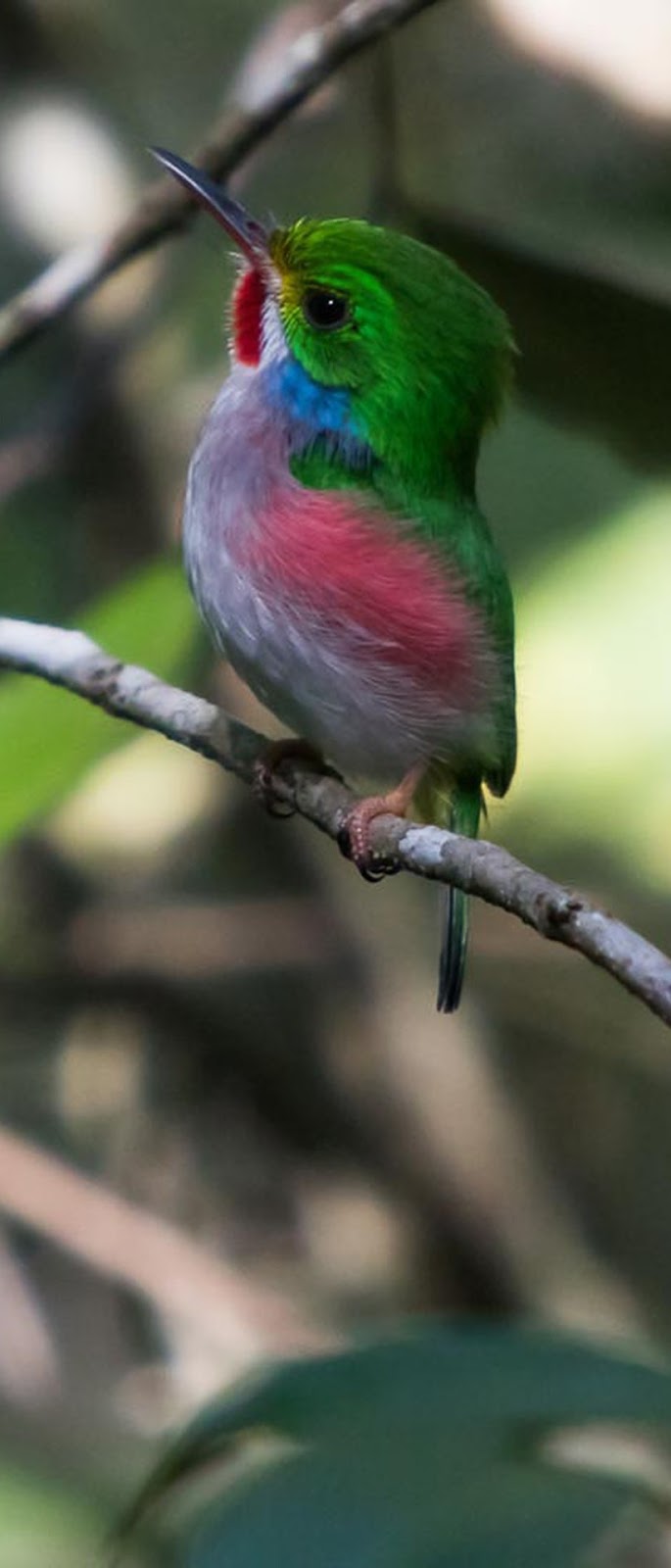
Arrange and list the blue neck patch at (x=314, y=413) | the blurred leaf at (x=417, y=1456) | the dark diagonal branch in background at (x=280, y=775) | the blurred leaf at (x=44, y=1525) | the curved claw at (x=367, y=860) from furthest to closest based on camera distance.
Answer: the blurred leaf at (x=44, y=1525)
the blue neck patch at (x=314, y=413)
the blurred leaf at (x=417, y=1456)
the curved claw at (x=367, y=860)
the dark diagonal branch in background at (x=280, y=775)

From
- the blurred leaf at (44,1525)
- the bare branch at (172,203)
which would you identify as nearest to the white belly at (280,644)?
the bare branch at (172,203)

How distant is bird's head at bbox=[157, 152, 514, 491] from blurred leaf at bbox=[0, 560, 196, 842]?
0.33m

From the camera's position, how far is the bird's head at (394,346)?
1.79 m

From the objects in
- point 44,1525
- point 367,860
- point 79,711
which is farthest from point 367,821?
point 44,1525

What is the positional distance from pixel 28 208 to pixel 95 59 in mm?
337

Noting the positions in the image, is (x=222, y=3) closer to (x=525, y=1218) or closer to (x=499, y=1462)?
(x=525, y=1218)

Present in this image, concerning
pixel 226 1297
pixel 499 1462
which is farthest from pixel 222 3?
pixel 499 1462

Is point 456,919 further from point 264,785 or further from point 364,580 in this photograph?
point 364,580

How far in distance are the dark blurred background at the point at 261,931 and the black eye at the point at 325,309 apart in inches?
35.1

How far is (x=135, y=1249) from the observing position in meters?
3.37

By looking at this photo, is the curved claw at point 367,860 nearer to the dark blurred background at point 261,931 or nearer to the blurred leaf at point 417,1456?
the blurred leaf at point 417,1456

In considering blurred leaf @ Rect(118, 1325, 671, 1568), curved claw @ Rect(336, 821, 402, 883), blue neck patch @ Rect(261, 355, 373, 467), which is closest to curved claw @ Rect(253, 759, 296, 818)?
curved claw @ Rect(336, 821, 402, 883)

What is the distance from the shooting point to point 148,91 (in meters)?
3.90

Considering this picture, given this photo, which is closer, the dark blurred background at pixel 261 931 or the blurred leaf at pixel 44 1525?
the blurred leaf at pixel 44 1525
